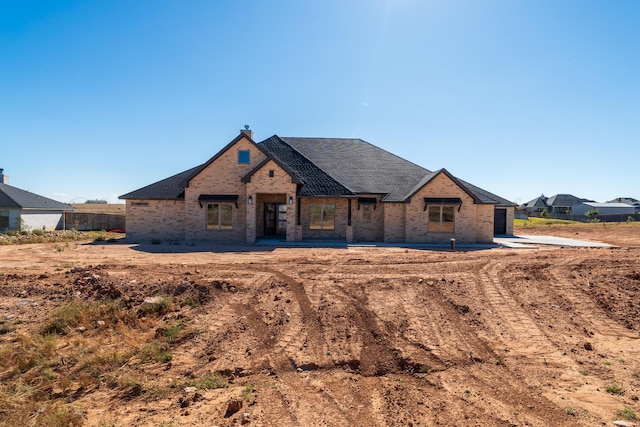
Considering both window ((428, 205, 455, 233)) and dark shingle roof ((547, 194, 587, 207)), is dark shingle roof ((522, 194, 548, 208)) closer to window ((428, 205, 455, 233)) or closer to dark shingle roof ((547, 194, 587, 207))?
dark shingle roof ((547, 194, 587, 207))

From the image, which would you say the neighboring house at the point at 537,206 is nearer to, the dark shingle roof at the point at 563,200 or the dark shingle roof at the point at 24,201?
the dark shingle roof at the point at 563,200

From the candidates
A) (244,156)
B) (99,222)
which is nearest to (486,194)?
(244,156)

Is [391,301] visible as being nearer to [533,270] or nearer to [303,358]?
[303,358]

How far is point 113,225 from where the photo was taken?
32906 millimetres

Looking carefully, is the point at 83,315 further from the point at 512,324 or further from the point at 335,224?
the point at 335,224

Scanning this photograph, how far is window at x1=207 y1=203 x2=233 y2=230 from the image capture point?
74.1 ft

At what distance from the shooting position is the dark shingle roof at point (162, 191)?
2302cm

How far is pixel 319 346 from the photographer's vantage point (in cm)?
707

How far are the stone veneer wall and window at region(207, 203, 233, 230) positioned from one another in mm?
2289

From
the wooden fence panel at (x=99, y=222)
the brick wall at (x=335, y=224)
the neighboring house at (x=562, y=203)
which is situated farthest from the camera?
the neighboring house at (x=562, y=203)

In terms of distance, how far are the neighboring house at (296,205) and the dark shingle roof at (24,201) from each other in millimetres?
13809

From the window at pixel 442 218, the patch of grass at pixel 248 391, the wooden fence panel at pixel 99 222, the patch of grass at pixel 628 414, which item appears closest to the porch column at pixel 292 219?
the window at pixel 442 218

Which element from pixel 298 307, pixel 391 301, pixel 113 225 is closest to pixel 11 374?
pixel 298 307

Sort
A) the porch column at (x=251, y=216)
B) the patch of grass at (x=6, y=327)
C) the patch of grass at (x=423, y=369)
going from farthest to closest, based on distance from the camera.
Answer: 1. the porch column at (x=251, y=216)
2. the patch of grass at (x=6, y=327)
3. the patch of grass at (x=423, y=369)
